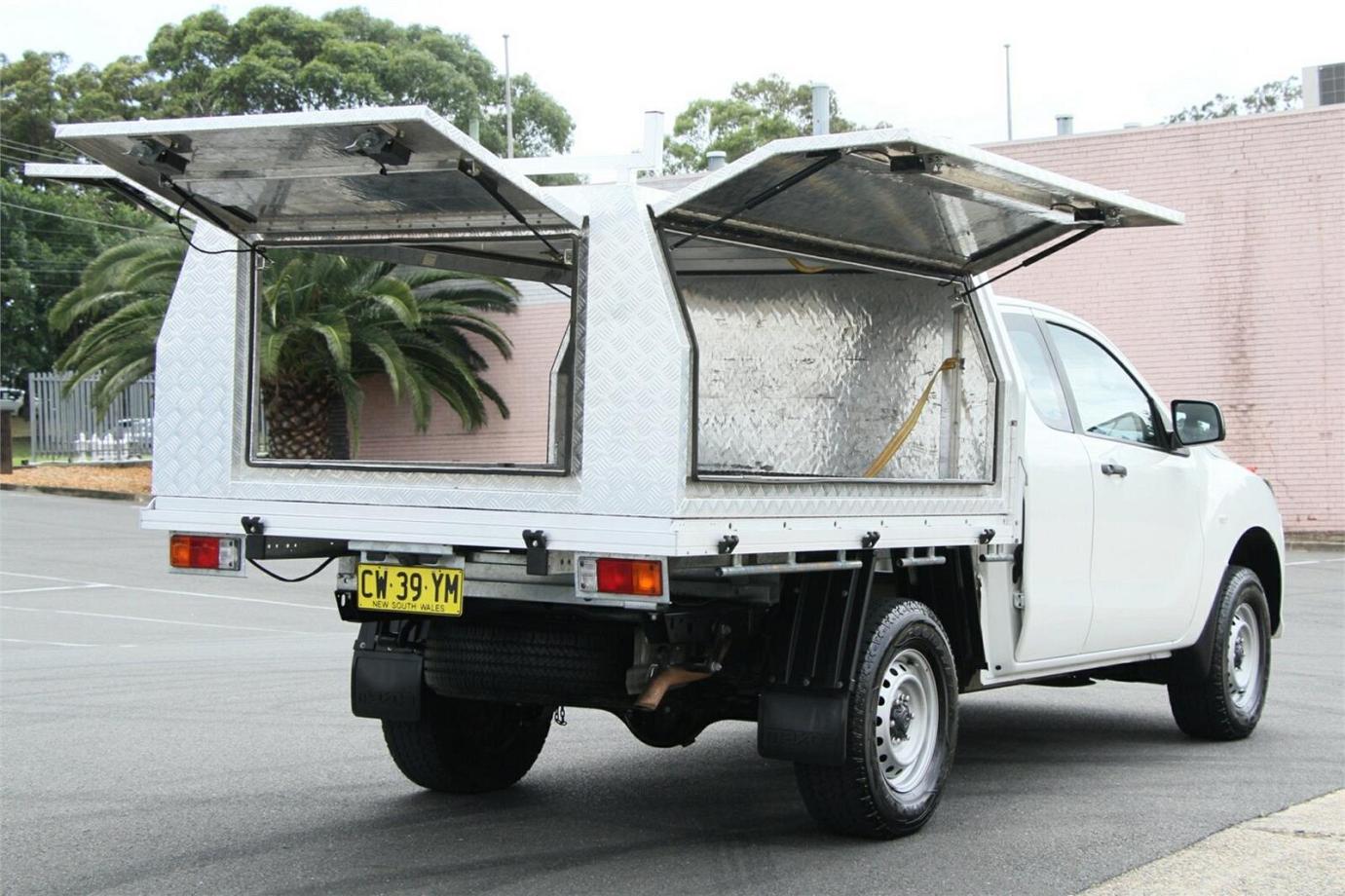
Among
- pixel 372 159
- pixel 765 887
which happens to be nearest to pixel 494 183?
pixel 372 159

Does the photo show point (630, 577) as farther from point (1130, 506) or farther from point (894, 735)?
point (1130, 506)

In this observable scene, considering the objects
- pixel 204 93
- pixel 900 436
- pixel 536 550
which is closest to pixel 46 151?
pixel 204 93

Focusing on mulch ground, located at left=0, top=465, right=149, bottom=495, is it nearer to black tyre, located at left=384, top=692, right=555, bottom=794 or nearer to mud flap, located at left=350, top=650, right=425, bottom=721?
→ black tyre, located at left=384, top=692, right=555, bottom=794

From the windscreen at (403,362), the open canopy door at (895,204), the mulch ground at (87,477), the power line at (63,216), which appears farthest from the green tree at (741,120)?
the open canopy door at (895,204)

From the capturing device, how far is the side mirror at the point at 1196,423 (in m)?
7.83

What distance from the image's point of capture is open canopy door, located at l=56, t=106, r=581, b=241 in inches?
201

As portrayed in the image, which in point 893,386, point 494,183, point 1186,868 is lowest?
point 1186,868

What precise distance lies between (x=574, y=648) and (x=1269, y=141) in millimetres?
19015

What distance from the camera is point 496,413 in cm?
1357

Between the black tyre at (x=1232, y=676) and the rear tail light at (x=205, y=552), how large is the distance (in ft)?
15.0

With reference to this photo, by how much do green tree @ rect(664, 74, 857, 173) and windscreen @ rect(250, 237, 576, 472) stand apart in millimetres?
42756

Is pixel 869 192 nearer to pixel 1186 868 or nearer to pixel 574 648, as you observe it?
pixel 574 648

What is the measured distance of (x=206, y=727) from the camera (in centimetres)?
853

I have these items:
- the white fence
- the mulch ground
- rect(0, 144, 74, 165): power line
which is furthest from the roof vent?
rect(0, 144, 74, 165): power line
